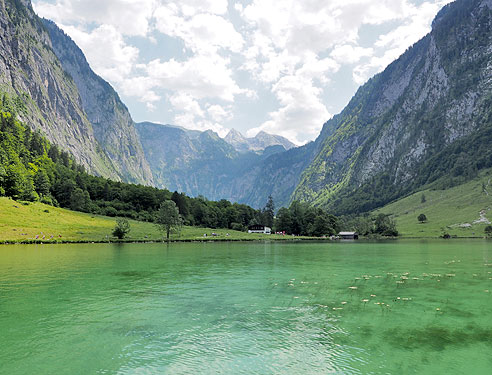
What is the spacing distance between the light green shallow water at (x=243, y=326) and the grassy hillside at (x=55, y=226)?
7803 centimetres

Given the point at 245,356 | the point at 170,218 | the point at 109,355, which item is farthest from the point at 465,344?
the point at 170,218

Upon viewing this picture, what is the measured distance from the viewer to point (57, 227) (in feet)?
415

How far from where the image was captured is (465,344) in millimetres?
19438

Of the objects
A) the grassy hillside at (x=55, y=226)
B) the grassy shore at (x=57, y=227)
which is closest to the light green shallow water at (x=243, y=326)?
the grassy shore at (x=57, y=227)

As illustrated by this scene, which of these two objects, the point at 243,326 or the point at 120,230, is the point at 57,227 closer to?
the point at 120,230

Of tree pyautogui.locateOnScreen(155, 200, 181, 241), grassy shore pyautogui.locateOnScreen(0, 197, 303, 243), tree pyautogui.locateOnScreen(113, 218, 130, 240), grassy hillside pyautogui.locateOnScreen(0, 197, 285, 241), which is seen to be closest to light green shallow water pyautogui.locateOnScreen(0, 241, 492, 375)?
grassy shore pyautogui.locateOnScreen(0, 197, 303, 243)

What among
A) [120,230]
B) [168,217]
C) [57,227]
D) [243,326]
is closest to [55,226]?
[57,227]

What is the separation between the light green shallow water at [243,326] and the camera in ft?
54.7

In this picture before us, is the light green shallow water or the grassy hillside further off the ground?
the grassy hillside

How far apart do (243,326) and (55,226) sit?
410ft

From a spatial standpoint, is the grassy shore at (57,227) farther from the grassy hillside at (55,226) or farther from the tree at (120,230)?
the tree at (120,230)

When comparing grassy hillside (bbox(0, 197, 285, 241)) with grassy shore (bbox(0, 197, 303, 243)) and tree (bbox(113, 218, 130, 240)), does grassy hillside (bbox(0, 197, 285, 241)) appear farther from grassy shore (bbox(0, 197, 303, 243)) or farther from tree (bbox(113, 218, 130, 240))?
tree (bbox(113, 218, 130, 240))

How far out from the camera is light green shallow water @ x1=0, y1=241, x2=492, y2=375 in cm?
1667

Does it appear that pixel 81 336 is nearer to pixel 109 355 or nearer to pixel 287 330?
pixel 109 355
